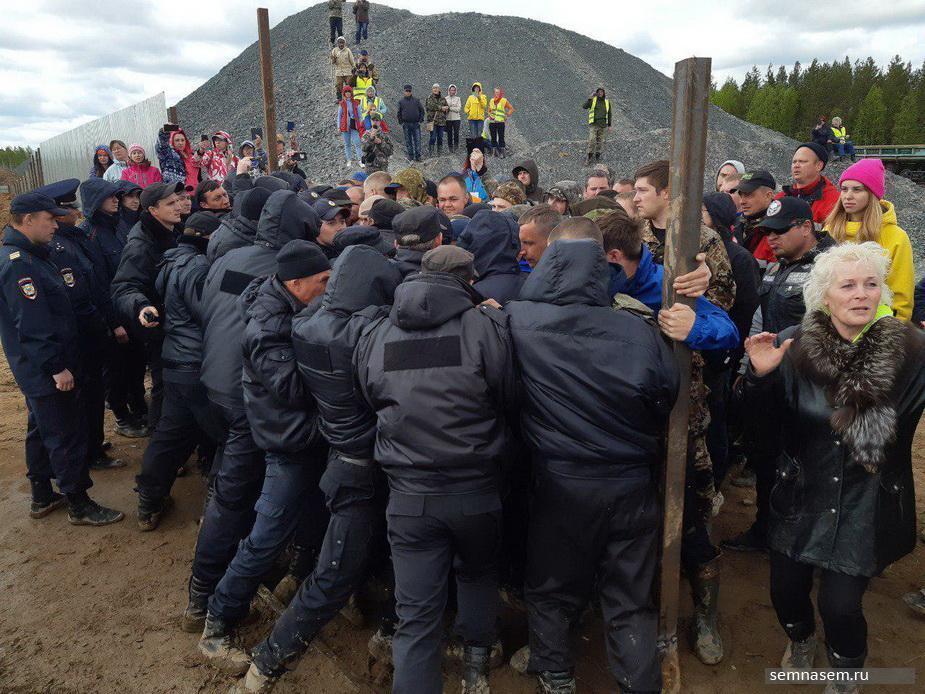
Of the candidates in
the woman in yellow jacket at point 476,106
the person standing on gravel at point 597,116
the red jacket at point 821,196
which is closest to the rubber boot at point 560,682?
the red jacket at point 821,196

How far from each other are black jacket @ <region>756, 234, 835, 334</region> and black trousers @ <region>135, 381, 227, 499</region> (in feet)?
12.0

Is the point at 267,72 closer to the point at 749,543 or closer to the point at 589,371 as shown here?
the point at 589,371

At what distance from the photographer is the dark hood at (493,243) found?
3.43 m

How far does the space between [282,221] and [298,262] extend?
693 mm

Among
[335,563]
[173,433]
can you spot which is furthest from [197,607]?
[173,433]

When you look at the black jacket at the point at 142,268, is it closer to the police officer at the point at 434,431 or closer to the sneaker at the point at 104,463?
the sneaker at the point at 104,463

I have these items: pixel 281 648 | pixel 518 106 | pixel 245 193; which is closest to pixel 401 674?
pixel 281 648

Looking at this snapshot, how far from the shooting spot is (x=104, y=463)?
5480 mm

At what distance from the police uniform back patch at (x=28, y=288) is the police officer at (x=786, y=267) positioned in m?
4.79

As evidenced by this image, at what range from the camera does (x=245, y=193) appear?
416 centimetres

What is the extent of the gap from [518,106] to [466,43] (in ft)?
25.5

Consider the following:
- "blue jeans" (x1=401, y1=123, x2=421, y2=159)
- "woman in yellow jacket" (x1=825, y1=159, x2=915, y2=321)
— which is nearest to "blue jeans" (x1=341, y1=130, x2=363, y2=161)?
"blue jeans" (x1=401, y1=123, x2=421, y2=159)

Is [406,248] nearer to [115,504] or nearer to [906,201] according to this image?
[115,504]

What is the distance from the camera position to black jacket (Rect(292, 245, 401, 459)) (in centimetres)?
285
